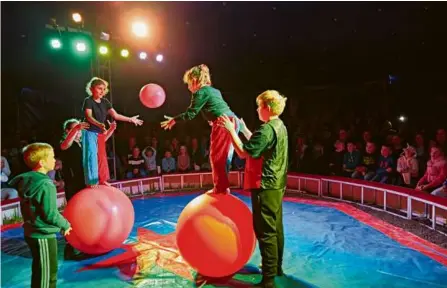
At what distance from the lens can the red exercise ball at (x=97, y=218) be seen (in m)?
4.34

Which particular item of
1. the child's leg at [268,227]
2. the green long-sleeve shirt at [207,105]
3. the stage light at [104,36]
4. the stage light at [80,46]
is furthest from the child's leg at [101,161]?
the stage light at [104,36]

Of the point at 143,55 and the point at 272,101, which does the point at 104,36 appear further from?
the point at 272,101

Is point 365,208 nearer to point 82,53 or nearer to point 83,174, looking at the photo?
point 83,174

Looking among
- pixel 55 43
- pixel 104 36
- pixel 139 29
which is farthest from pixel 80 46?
pixel 139 29

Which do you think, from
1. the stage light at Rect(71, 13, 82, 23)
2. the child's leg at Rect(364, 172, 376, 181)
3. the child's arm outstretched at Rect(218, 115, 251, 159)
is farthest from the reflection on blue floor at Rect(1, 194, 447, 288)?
the stage light at Rect(71, 13, 82, 23)

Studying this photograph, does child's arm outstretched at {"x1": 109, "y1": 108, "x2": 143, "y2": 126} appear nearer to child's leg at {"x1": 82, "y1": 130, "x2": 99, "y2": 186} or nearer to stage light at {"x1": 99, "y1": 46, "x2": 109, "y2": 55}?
child's leg at {"x1": 82, "y1": 130, "x2": 99, "y2": 186}

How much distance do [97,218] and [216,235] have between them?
1.69 metres

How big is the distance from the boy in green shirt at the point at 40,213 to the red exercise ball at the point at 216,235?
123 centimetres

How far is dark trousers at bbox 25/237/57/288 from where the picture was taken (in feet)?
10.1

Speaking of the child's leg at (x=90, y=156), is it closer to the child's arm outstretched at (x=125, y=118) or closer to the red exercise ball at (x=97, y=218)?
the red exercise ball at (x=97, y=218)

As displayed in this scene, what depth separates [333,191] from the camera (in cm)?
872

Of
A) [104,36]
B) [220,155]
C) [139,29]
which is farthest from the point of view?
[139,29]

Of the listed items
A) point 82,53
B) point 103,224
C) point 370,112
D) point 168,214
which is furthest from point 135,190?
point 370,112

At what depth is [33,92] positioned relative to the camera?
38.0 ft
